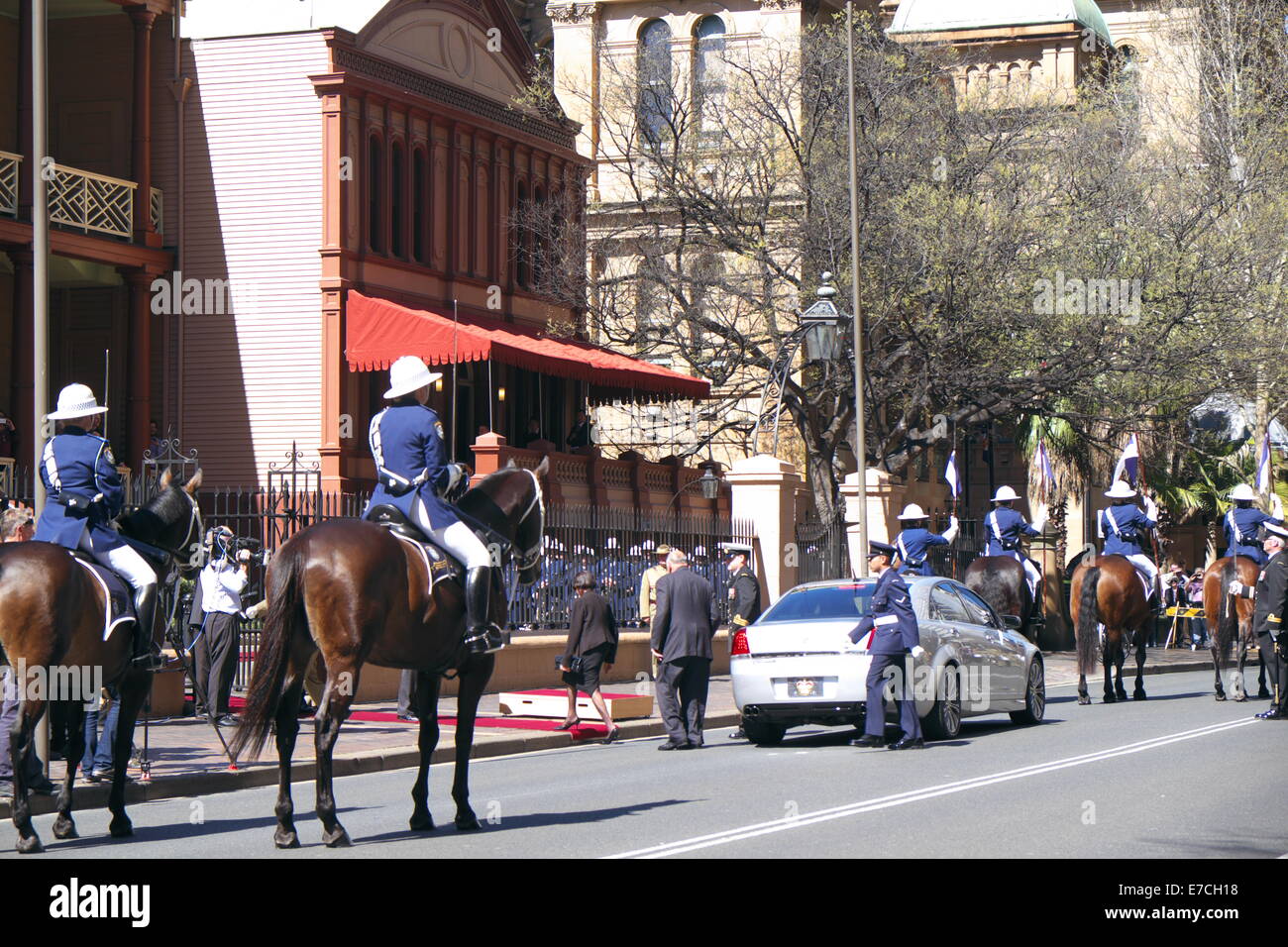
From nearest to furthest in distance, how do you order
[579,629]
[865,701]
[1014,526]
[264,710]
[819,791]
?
[264,710] → [819,791] → [865,701] → [579,629] → [1014,526]

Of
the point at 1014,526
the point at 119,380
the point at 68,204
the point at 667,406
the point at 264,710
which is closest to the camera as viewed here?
the point at 264,710

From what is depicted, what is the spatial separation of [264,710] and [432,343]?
20292 mm

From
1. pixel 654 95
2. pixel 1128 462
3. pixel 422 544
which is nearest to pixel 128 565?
pixel 422 544

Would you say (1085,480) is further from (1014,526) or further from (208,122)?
(208,122)

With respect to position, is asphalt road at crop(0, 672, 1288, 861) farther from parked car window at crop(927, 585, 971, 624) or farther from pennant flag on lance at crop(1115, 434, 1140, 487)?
pennant flag on lance at crop(1115, 434, 1140, 487)

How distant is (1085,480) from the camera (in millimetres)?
45094

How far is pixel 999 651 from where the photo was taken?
2017cm

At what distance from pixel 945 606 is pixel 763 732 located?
2.35 m

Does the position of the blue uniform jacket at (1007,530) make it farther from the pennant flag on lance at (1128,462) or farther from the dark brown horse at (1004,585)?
the pennant flag on lance at (1128,462)

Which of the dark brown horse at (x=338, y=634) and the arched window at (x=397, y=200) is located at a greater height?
the arched window at (x=397, y=200)

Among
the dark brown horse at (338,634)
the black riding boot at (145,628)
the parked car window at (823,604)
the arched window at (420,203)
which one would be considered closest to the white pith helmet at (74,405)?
the black riding boot at (145,628)

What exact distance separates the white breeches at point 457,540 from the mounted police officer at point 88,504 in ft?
6.17

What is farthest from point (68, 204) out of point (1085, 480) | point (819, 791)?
point (1085, 480)

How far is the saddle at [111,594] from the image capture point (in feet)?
39.5
